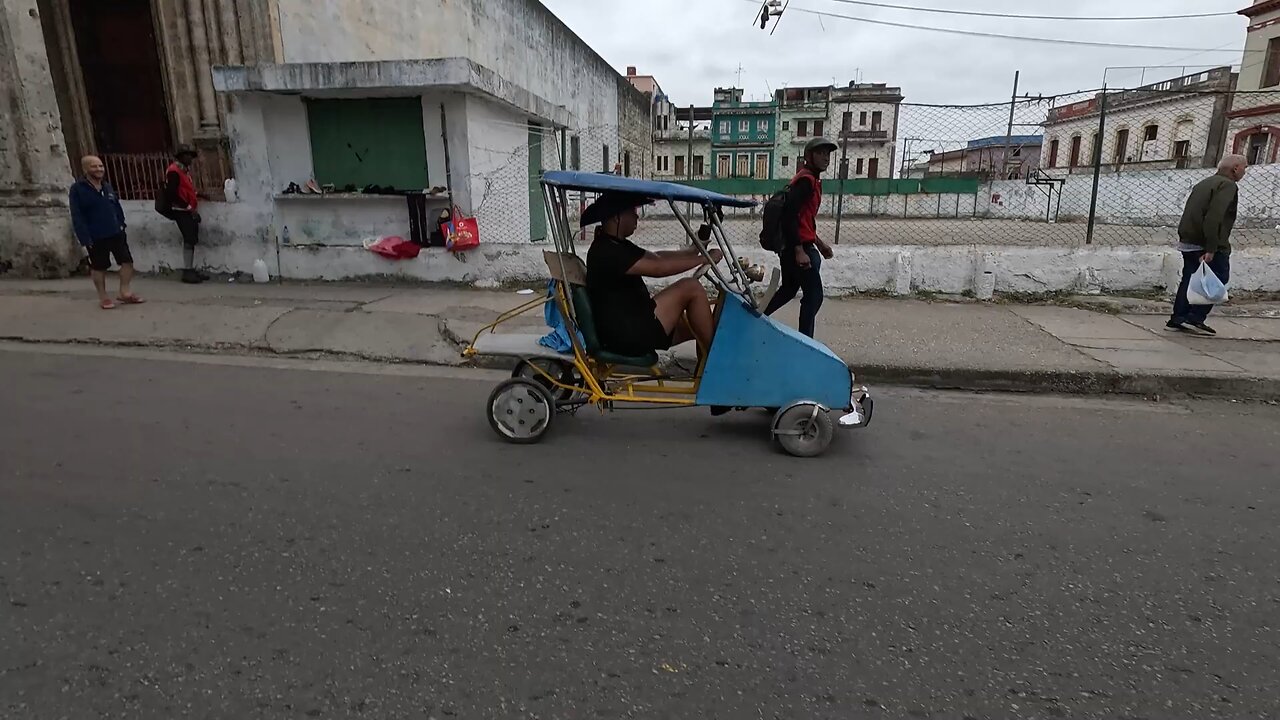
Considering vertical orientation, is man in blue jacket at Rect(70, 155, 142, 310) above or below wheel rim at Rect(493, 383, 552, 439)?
above

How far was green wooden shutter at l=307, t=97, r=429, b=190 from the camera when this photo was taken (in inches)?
362

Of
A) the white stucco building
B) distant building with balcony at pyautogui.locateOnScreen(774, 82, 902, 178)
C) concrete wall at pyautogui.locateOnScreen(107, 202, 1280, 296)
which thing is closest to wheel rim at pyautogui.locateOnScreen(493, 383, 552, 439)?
concrete wall at pyautogui.locateOnScreen(107, 202, 1280, 296)

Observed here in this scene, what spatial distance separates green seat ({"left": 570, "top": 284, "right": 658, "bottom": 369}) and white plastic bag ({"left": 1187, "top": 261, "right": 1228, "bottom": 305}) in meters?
5.55

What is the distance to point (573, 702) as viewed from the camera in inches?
82.9

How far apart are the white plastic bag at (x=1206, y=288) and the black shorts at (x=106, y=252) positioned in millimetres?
10897

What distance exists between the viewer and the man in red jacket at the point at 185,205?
9055mm

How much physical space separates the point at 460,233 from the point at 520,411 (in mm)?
5396

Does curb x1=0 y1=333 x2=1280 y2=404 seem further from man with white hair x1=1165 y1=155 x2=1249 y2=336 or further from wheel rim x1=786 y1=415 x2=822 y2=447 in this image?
man with white hair x1=1165 y1=155 x2=1249 y2=336

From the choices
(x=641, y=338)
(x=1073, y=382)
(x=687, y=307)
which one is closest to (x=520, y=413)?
(x=641, y=338)

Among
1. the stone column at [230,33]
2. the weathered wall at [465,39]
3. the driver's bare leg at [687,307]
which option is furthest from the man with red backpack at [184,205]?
the driver's bare leg at [687,307]

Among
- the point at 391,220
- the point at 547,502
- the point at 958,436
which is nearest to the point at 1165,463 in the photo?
the point at 958,436

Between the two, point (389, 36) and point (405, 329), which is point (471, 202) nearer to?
point (405, 329)

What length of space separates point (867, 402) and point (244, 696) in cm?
355


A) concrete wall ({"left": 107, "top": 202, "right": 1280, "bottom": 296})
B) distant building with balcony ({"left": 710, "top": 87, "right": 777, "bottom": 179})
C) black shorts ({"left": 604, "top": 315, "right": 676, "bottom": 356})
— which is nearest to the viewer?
black shorts ({"left": 604, "top": 315, "right": 676, "bottom": 356})
